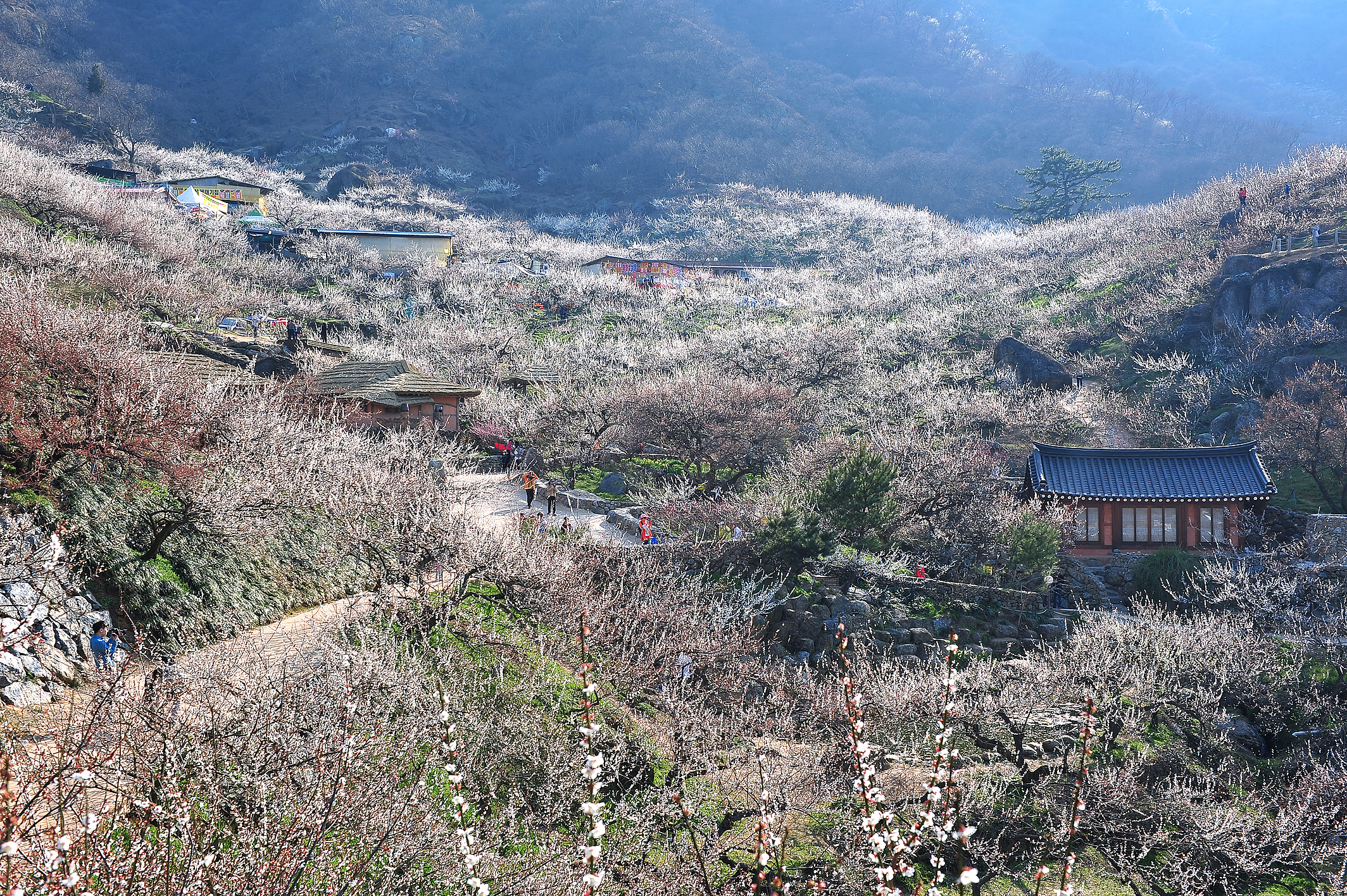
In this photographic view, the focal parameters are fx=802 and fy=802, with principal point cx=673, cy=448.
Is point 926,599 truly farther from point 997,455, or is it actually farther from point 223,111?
point 223,111

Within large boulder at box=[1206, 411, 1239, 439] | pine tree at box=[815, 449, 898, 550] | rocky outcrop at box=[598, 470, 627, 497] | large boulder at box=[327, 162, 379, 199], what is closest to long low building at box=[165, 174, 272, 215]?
large boulder at box=[327, 162, 379, 199]

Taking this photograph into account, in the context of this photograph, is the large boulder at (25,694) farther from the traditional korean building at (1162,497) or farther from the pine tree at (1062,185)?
the pine tree at (1062,185)

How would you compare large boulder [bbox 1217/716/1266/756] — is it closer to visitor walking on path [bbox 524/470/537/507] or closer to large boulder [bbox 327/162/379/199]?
visitor walking on path [bbox 524/470/537/507]

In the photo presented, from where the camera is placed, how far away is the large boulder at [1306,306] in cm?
3850

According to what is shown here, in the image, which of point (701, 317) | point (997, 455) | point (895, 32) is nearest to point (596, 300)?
point (701, 317)

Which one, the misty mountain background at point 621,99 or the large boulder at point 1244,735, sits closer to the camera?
the large boulder at point 1244,735

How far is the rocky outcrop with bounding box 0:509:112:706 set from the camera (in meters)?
9.53

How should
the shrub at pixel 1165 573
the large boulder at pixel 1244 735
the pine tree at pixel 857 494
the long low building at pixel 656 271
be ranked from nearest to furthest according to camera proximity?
1. the large boulder at pixel 1244 735
2. the pine tree at pixel 857 494
3. the shrub at pixel 1165 573
4. the long low building at pixel 656 271

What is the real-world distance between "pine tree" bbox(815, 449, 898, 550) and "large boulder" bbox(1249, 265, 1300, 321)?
30436 mm

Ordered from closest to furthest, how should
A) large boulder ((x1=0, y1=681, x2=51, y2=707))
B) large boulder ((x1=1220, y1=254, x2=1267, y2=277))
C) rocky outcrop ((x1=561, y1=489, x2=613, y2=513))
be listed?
large boulder ((x1=0, y1=681, x2=51, y2=707))
rocky outcrop ((x1=561, y1=489, x2=613, y2=513))
large boulder ((x1=1220, y1=254, x2=1267, y2=277))

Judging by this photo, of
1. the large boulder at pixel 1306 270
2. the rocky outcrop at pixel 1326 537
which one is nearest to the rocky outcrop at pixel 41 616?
the rocky outcrop at pixel 1326 537

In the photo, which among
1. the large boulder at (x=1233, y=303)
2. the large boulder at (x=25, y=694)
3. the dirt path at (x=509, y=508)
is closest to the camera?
the large boulder at (x=25, y=694)

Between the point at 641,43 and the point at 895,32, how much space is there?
5392cm

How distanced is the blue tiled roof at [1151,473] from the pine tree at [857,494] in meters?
7.54
